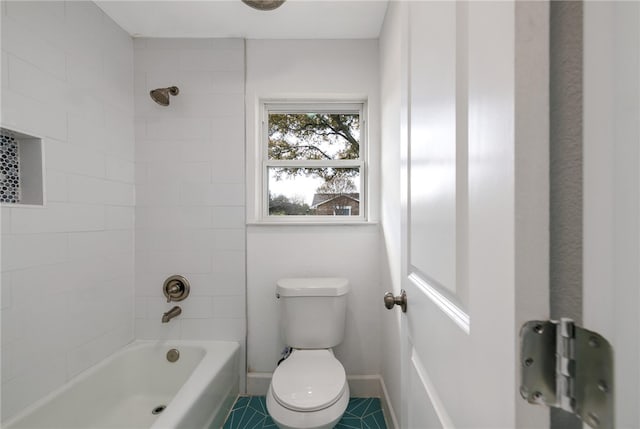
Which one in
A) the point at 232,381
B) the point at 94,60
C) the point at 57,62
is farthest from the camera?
the point at 232,381

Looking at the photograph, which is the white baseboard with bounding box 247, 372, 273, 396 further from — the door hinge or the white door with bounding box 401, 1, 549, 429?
the door hinge

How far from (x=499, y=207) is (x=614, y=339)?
0.15 metres

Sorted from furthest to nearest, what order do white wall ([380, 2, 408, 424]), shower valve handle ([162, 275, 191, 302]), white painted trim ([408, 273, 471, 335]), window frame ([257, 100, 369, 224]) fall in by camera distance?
window frame ([257, 100, 369, 224]) → shower valve handle ([162, 275, 191, 302]) → white wall ([380, 2, 408, 424]) → white painted trim ([408, 273, 471, 335])

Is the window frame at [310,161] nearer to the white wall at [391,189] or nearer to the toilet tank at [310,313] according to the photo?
the white wall at [391,189]

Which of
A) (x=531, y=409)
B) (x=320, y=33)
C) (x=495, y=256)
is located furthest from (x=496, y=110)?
(x=320, y=33)

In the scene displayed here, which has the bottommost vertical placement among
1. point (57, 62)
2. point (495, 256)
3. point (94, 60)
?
point (495, 256)

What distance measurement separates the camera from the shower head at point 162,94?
67.7 inches

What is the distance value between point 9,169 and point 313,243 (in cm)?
144

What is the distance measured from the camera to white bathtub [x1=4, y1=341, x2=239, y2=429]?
48.7 inches

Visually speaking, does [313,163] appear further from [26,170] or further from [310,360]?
[26,170]

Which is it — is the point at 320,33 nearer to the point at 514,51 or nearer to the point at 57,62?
the point at 57,62

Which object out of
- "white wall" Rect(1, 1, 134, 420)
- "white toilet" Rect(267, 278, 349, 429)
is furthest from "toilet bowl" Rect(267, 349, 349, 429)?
"white wall" Rect(1, 1, 134, 420)

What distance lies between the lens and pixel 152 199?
1.85m

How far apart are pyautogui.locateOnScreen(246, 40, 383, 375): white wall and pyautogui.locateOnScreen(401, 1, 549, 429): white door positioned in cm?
116
